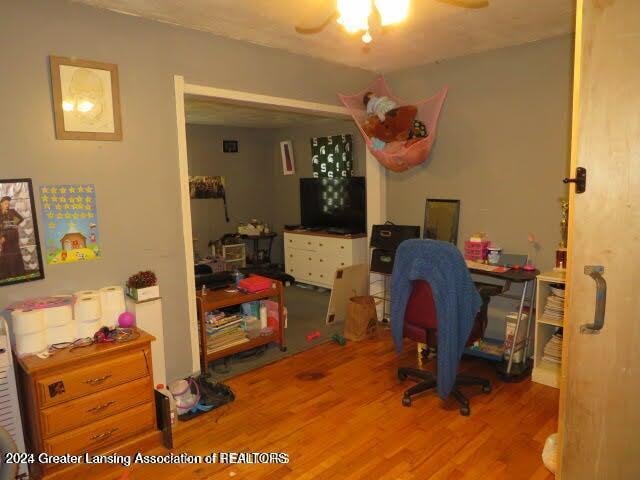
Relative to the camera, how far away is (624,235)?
149 cm

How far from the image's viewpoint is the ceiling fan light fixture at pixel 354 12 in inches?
65.7

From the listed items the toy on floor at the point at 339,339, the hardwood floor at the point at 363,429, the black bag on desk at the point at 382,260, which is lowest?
the hardwood floor at the point at 363,429

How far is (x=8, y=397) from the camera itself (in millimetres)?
2055

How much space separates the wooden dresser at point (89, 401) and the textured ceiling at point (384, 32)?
1831 mm

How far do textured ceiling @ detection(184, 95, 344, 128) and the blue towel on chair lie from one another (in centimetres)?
275

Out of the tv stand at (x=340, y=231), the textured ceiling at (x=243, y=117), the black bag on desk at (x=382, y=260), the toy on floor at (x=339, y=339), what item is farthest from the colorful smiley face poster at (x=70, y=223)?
the tv stand at (x=340, y=231)

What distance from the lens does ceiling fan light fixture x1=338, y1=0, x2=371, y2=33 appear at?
1.67 m

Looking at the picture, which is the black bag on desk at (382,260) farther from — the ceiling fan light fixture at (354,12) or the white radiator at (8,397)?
the white radiator at (8,397)

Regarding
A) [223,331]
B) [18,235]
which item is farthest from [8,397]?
[223,331]

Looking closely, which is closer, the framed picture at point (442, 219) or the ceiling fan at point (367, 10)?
the ceiling fan at point (367, 10)

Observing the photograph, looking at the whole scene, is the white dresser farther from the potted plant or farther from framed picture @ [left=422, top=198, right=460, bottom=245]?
the potted plant

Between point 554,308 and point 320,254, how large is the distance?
9.79ft

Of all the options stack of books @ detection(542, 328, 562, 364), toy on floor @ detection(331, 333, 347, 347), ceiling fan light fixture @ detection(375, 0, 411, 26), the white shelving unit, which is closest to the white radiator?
ceiling fan light fixture @ detection(375, 0, 411, 26)

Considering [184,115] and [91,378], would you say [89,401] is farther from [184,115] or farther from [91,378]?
[184,115]
